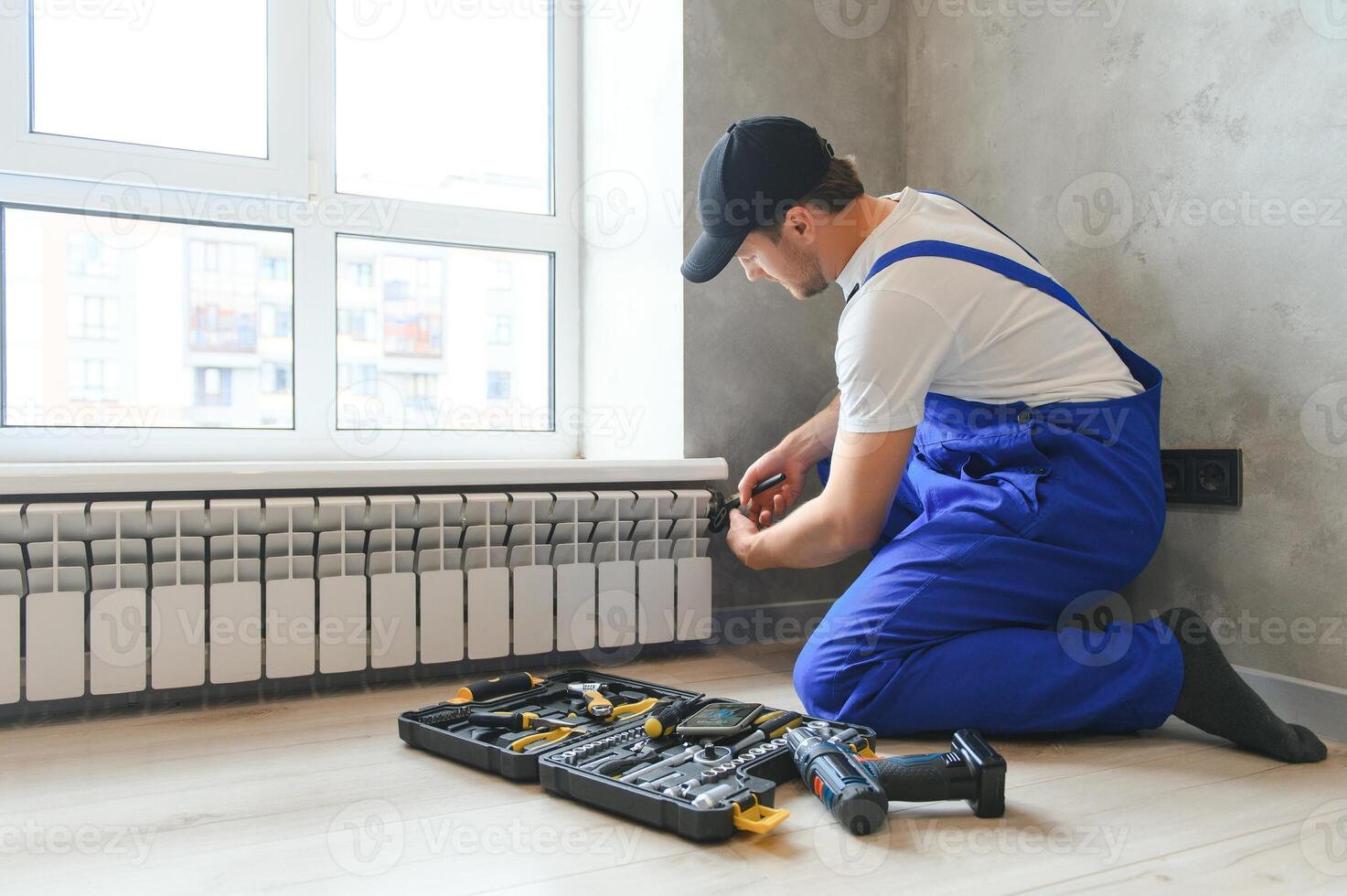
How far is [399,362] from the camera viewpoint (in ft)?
7.14

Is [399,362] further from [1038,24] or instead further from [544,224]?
[1038,24]

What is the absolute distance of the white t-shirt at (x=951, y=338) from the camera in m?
1.41

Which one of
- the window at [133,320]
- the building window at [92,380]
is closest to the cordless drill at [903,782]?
the window at [133,320]

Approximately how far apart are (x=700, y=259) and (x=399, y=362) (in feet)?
2.79

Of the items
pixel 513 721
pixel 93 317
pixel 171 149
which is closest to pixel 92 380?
pixel 93 317

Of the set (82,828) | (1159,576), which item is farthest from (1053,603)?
(82,828)

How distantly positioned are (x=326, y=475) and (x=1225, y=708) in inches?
58.0

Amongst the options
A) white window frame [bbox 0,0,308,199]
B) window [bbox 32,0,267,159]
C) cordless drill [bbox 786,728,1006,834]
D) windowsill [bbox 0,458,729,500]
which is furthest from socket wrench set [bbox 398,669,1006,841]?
window [bbox 32,0,267,159]

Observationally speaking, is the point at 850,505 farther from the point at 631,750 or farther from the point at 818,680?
the point at 631,750

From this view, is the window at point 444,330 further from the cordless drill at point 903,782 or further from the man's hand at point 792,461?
the cordless drill at point 903,782

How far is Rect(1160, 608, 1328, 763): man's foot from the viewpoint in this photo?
51.5 inches

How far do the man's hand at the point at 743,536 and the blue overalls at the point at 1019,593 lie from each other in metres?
0.22

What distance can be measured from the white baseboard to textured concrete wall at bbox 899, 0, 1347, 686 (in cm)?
2

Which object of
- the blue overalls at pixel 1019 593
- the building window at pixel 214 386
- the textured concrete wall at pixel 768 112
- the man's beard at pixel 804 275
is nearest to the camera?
the blue overalls at pixel 1019 593
